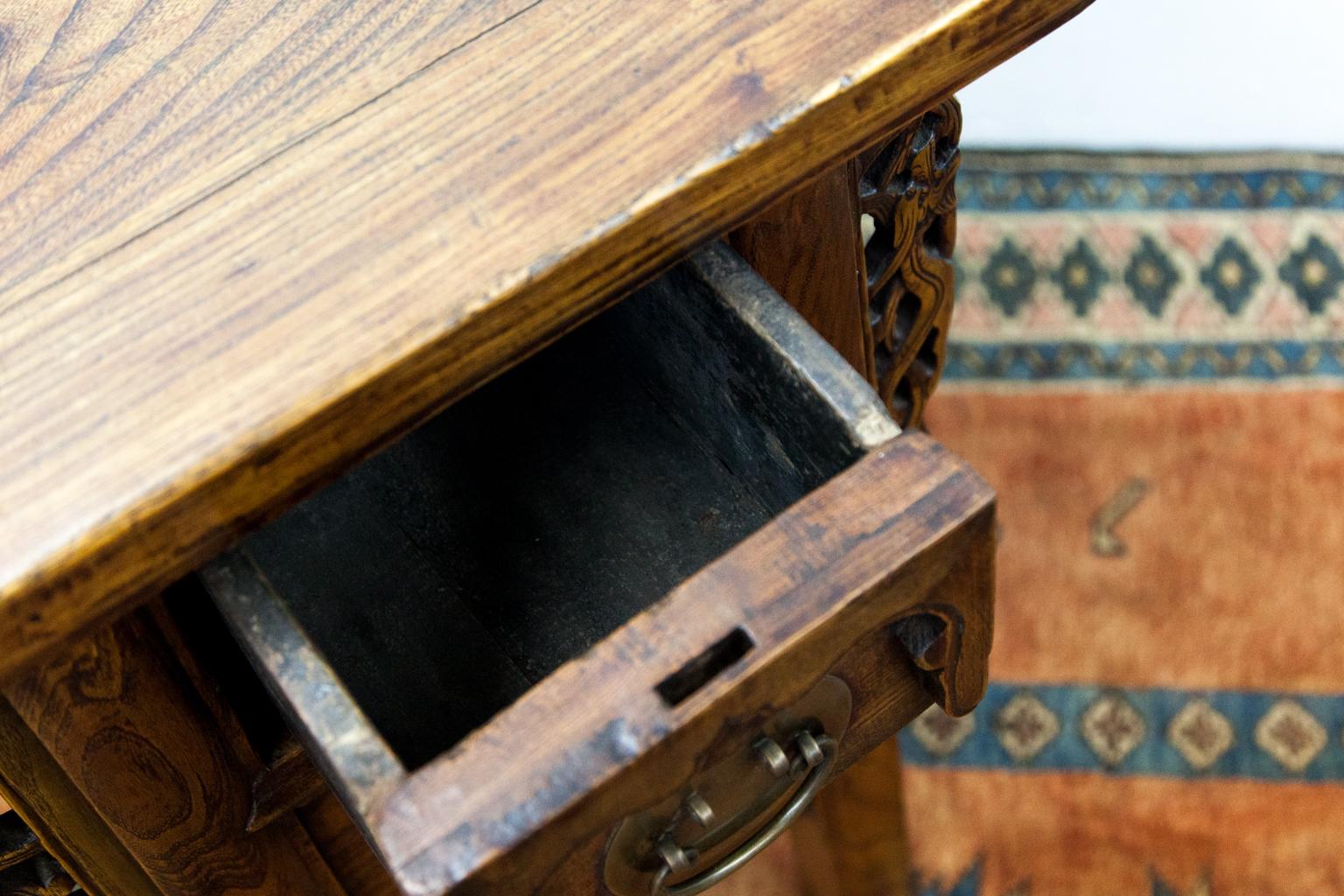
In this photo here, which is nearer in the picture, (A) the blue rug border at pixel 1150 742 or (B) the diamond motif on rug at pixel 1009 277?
(A) the blue rug border at pixel 1150 742

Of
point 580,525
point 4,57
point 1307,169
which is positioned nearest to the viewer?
point 4,57

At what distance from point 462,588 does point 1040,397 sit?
735 mm

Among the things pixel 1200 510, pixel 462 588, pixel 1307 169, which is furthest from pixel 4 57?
pixel 1307 169

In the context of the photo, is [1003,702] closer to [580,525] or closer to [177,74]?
[580,525]

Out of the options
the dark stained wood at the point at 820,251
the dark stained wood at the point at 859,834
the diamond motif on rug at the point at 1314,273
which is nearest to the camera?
the dark stained wood at the point at 820,251

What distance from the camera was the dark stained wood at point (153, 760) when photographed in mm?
552

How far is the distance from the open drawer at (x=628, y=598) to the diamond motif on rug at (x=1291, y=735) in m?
0.62

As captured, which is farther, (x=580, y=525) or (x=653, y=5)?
(x=580, y=525)

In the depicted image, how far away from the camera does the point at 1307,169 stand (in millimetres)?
1450

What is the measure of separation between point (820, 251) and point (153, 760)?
1.19ft

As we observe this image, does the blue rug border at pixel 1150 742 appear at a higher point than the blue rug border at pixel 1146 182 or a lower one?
Answer: lower

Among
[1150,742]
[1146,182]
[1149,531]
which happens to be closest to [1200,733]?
[1150,742]

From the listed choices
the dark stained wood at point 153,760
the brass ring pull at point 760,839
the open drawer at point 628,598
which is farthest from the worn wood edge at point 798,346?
the dark stained wood at point 153,760

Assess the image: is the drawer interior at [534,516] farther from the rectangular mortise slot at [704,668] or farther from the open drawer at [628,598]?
the rectangular mortise slot at [704,668]
